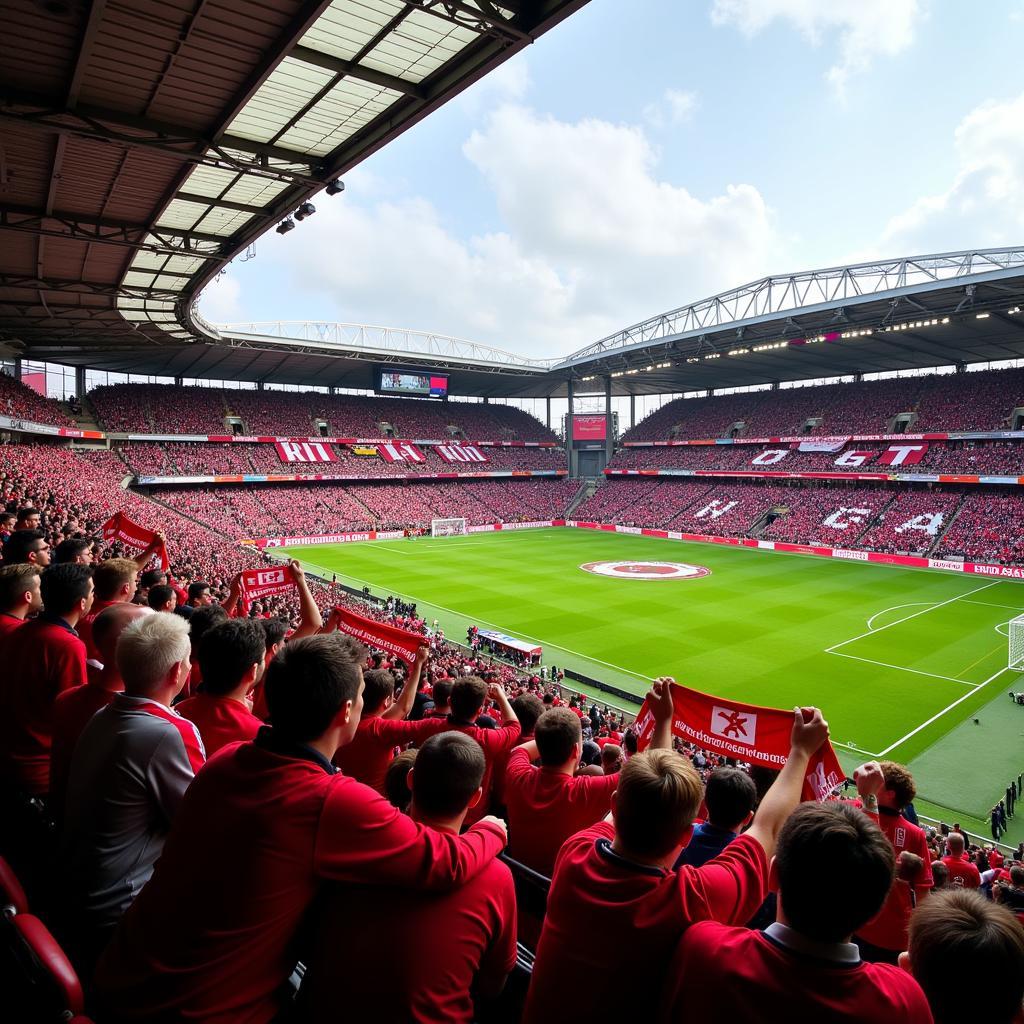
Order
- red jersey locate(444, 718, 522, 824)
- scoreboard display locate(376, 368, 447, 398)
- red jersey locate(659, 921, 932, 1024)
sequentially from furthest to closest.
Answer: scoreboard display locate(376, 368, 447, 398) < red jersey locate(444, 718, 522, 824) < red jersey locate(659, 921, 932, 1024)

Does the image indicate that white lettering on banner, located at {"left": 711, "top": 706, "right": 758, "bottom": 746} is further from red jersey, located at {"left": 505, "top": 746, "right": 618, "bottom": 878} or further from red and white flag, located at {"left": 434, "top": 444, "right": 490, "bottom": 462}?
red and white flag, located at {"left": 434, "top": 444, "right": 490, "bottom": 462}

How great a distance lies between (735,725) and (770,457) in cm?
5689

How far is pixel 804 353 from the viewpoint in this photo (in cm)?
5253

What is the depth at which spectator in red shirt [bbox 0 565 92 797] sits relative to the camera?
4.05 m

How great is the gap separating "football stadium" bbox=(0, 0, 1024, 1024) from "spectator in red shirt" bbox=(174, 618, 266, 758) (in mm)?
20

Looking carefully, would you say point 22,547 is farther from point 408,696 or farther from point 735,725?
point 735,725

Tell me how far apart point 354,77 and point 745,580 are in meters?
32.0

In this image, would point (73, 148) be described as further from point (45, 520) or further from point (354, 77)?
point (45, 520)

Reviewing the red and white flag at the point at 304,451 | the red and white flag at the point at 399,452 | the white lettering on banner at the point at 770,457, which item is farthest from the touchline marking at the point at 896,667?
the red and white flag at the point at 399,452

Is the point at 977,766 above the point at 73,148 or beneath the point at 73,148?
beneath

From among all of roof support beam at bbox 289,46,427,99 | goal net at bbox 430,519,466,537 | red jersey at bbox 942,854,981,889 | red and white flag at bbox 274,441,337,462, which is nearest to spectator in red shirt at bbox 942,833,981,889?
red jersey at bbox 942,854,981,889

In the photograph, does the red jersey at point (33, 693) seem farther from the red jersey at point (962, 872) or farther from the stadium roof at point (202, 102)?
the stadium roof at point (202, 102)

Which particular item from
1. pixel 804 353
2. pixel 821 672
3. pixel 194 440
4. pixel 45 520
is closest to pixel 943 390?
pixel 804 353

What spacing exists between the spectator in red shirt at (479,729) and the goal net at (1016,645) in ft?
80.3
